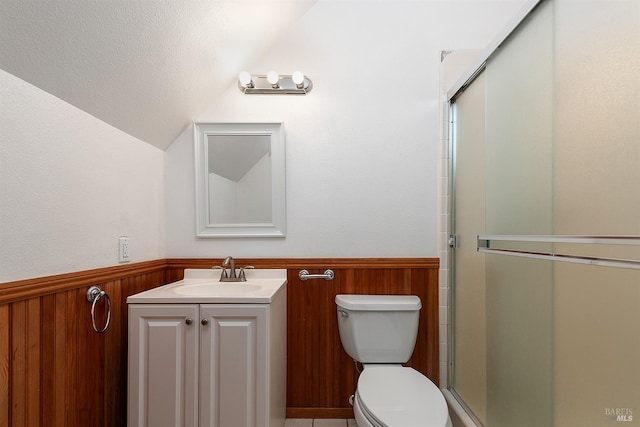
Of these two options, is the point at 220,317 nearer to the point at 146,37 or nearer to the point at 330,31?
the point at 146,37

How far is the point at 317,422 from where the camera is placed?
1.90 meters

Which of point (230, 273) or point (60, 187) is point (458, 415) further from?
point (60, 187)

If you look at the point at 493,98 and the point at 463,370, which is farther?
the point at 463,370

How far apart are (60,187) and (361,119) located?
142 centimetres

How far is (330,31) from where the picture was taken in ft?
6.45

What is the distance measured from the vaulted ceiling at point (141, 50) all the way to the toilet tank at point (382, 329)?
1.33m

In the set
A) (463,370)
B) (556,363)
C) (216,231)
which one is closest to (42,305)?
(216,231)

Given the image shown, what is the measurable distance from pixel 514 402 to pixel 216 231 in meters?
1.57

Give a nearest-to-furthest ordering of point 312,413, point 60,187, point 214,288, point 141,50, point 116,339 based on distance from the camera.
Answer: point 60,187
point 141,50
point 116,339
point 214,288
point 312,413

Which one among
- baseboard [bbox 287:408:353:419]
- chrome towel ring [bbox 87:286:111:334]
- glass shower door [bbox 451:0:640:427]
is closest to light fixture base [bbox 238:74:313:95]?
glass shower door [bbox 451:0:640:427]

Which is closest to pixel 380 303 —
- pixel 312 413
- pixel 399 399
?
pixel 399 399

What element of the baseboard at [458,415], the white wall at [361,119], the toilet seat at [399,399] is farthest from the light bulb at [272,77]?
the baseboard at [458,415]

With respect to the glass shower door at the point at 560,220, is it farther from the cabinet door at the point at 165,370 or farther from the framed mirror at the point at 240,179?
the cabinet door at the point at 165,370

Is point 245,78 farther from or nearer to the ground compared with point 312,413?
farther from the ground
